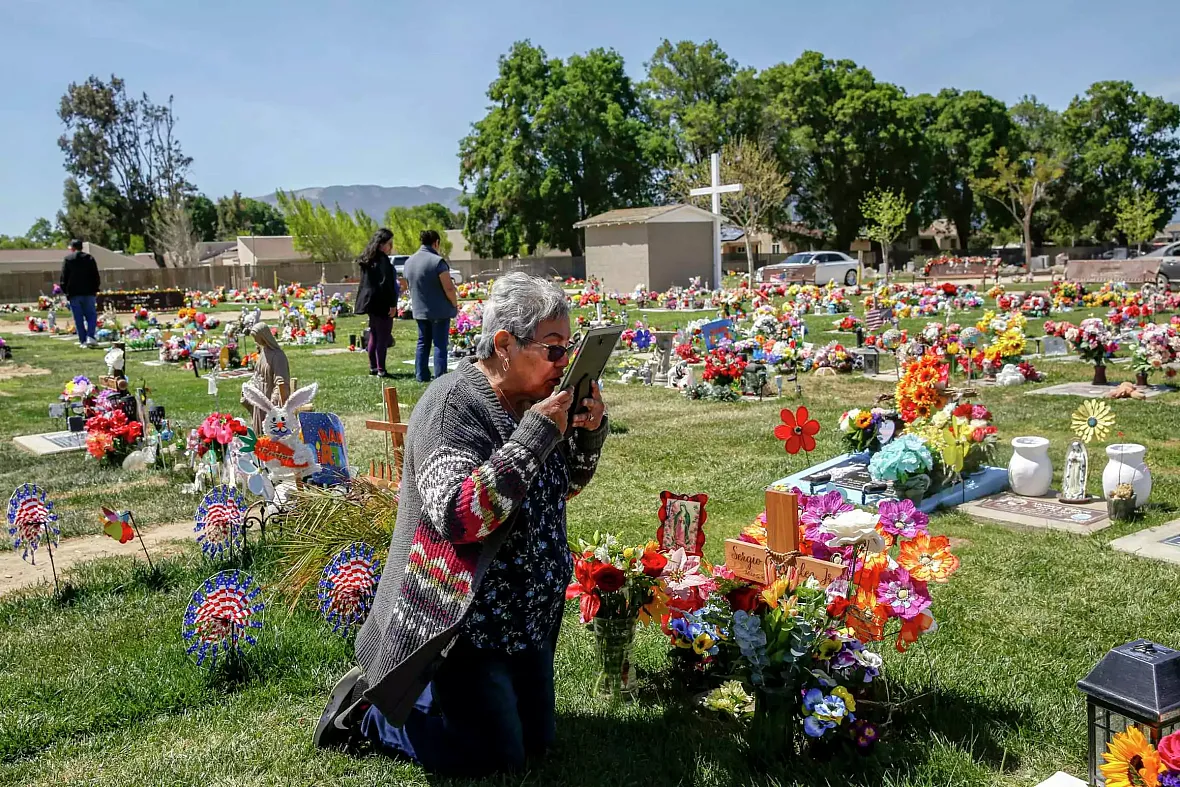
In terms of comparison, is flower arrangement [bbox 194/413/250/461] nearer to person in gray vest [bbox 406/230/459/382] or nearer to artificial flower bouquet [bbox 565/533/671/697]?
artificial flower bouquet [bbox 565/533/671/697]

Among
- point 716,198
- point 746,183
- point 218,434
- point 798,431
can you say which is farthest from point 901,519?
point 746,183

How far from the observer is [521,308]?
2699 millimetres

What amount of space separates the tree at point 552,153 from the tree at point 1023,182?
58.1 feet

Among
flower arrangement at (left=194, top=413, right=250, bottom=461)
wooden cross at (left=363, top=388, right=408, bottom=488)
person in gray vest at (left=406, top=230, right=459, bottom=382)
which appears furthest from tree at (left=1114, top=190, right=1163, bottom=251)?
wooden cross at (left=363, top=388, right=408, bottom=488)

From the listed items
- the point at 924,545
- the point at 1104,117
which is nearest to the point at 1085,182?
the point at 1104,117

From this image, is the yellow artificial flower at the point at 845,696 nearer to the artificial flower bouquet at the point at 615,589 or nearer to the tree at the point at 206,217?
the artificial flower bouquet at the point at 615,589

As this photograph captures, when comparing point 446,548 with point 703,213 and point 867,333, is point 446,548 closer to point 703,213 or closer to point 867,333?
point 867,333

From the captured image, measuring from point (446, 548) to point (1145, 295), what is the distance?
1977 cm

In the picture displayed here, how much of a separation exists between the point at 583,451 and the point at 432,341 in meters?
8.76

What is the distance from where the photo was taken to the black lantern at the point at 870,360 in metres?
12.0

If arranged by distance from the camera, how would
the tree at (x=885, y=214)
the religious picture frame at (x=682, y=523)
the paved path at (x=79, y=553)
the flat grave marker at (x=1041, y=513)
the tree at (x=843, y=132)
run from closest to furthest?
the religious picture frame at (x=682, y=523)
the paved path at (x=79, y=553)
the flat grave marker at (x=1041, y=513)
the tree at (x=885, y=214)
the tree at (x=843, y=132)

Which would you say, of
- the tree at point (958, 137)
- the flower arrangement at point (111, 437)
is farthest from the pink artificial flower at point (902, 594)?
the tree at point (958, 137)

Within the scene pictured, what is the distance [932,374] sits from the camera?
645cm

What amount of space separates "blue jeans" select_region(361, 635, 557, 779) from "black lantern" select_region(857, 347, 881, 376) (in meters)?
9.87
